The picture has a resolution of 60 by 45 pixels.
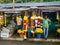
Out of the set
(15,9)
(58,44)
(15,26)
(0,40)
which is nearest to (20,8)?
(15,9)

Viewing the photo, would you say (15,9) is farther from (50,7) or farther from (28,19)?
(50,7)

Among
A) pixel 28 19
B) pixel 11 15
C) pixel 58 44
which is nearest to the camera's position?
pixel 58 44

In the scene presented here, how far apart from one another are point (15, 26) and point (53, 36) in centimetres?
347

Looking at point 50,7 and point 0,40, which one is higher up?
point 50,7

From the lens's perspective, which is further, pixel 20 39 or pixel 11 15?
pixel 11 15

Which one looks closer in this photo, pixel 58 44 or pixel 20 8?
pixel 58 44

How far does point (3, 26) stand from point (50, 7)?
14.8 feet

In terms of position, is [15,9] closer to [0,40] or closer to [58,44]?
[0,40]

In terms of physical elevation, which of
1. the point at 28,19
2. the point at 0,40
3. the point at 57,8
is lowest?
the point at 0,40

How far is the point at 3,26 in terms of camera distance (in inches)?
672

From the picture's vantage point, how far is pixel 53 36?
16312 mm

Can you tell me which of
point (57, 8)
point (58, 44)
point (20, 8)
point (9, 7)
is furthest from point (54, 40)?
point (9, 7)

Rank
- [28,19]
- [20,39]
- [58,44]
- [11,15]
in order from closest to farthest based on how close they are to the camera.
→ [58,44] < [20,39] < [28,19] < [11,15]

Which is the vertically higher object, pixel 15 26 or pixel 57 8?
pixel 57 8
